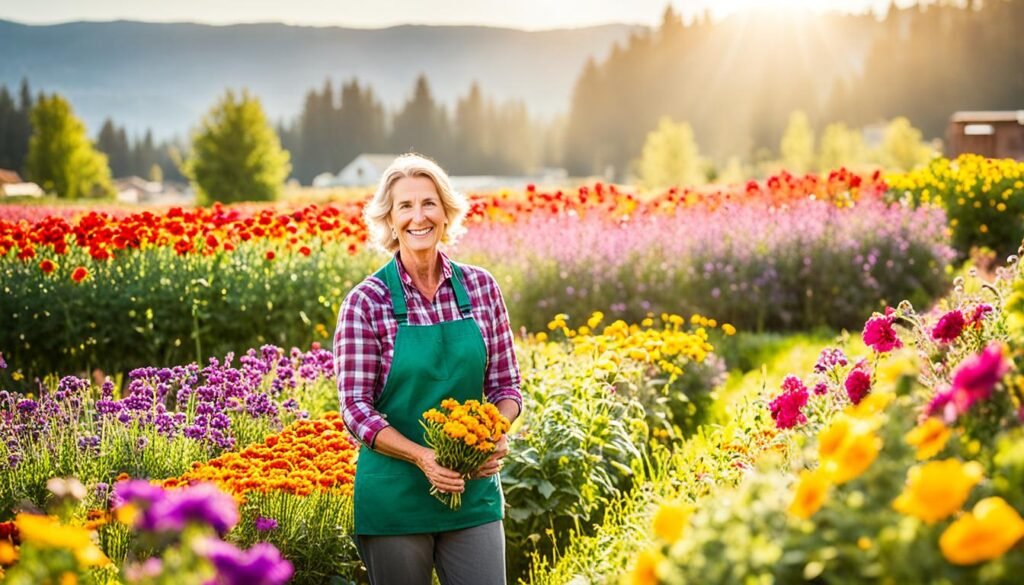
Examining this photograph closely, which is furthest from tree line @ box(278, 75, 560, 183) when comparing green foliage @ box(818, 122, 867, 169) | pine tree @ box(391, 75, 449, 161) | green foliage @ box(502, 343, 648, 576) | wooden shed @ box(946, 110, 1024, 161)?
green foliage @ box(502, 343, 648, 576)

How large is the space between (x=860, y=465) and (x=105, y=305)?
23.2 ft

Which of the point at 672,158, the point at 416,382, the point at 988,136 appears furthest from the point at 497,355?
the point at 672,158

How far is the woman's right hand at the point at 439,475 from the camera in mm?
3105

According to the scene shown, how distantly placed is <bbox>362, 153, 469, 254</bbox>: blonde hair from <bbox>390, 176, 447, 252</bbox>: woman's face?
2 cm

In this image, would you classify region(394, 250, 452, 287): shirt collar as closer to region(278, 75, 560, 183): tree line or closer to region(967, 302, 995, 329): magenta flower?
region(967, 302, 995, 329): magenta flower

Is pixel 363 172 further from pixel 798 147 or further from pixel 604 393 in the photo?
pixel 604 393

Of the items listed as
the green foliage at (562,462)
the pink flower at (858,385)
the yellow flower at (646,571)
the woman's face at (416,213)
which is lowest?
the green foliage at (562,462)

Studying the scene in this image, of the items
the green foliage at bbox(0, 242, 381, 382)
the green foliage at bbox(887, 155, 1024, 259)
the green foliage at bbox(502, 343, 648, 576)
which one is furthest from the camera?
the green foliage at bbox(887, 155, 1024, 259)

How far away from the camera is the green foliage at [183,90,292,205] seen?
3200cm

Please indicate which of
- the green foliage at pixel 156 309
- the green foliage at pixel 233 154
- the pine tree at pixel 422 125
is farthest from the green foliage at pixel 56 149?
the pine tree at pixel 422 125

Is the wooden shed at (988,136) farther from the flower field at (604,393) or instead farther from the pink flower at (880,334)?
the pink flower at (880,334)

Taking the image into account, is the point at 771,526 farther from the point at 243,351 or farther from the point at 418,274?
the point at 243,351

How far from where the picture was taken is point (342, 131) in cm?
11300

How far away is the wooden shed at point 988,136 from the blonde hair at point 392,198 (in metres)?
18.4
